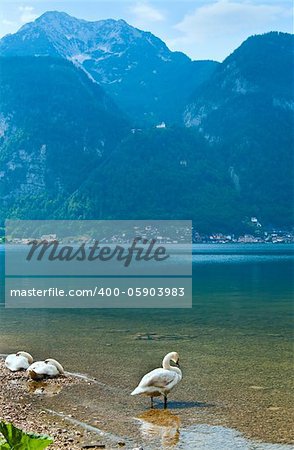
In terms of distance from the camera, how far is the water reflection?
1162 cm

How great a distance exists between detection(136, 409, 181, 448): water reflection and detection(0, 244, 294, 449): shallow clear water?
2cm

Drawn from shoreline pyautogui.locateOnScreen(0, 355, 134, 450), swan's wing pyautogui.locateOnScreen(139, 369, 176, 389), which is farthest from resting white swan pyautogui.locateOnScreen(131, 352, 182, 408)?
shoreline pyautogui.locateOnScreen(0, 355, 134, 450)

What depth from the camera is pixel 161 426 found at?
40.9ft

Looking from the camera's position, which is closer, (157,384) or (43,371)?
(157,384)

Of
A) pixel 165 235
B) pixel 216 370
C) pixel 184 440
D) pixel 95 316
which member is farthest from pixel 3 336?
pixel 165 235

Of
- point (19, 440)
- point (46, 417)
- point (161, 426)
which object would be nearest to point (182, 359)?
point (161, 426)

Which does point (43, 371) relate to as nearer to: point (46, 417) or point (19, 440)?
point (46, 417)

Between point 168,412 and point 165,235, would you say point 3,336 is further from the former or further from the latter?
point 165,235

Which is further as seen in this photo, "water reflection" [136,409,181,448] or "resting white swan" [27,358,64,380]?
"resting white swan" [27,358,64,380]

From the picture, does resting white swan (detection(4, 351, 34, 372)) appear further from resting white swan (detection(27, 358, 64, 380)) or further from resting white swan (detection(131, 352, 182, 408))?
resting white swan (detection(131, 352, 182, 408))

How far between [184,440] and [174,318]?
20.6 m

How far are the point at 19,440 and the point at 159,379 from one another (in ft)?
30.8

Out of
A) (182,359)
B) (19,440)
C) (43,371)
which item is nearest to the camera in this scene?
(19,440)

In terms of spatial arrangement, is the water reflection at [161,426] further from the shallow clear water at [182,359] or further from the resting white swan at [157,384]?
the resting white swan at [157,384]
